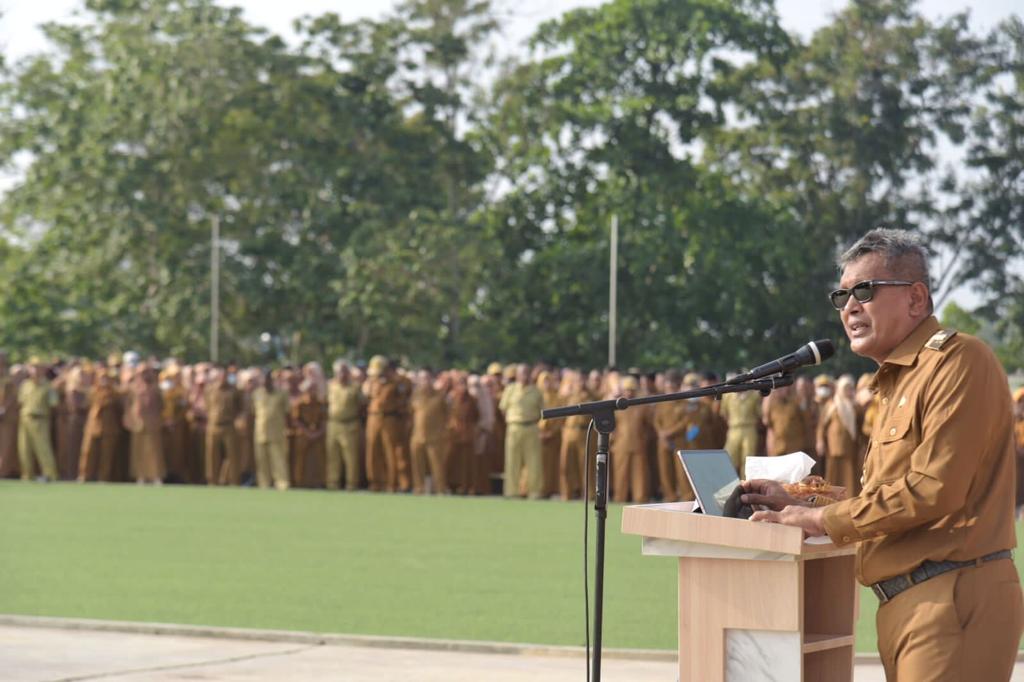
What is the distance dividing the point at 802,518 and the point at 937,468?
0.50m

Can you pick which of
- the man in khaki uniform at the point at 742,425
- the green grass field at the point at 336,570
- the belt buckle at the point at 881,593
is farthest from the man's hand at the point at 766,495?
the man in khaki uniform at the point at 742,425

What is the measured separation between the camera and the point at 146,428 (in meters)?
27.6

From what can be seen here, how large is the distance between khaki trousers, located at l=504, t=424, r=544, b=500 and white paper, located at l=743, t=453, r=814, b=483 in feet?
64.8

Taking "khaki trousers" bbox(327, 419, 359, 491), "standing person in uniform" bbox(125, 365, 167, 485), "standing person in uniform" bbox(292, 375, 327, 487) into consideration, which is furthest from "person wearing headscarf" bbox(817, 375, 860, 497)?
"standing person in uniform" bbox(125, 365, 167, 485)

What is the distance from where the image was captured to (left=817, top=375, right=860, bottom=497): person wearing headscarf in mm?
23656

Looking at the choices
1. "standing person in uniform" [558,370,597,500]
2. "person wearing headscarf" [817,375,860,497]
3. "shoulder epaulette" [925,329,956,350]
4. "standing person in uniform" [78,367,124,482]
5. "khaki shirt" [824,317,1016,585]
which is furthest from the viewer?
"standing person in uniform" [78,367,124,482]

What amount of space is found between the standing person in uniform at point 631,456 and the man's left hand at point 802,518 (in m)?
19.5

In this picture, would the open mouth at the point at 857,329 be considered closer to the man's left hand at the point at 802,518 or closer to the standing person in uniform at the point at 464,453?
the man's left hand at the point at 802,518

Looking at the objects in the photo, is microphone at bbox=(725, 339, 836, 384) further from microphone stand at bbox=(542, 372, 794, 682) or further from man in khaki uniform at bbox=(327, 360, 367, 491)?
man in khaki uniform at bbox=(327, 360, 367, 491)

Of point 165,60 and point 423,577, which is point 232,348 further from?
point 423,577

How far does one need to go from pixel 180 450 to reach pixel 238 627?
57.9ft

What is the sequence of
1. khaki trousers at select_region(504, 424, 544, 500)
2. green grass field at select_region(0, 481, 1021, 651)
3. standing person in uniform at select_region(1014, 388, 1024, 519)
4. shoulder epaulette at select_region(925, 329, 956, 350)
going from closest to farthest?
shoulder epaulette at select_region(925, 329, 956, 350) < green grass field at select_region(0, 481, 1021, 651) < standing person in uniform at select_region(1014, 388, 1024, 519) < khaki trousers at select_region(504, 424, 544, 500)

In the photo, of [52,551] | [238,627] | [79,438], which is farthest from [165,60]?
[238,627]

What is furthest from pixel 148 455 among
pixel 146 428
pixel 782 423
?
pixel 782 423
